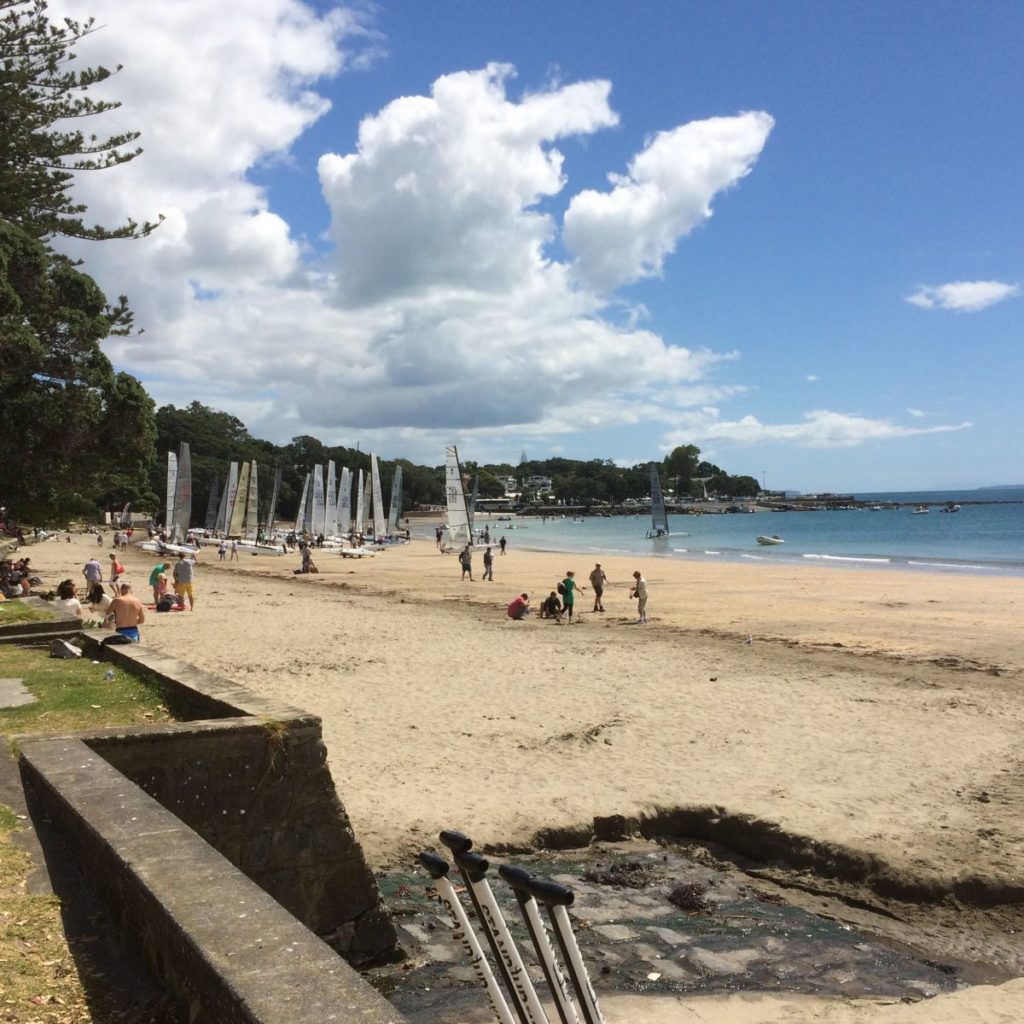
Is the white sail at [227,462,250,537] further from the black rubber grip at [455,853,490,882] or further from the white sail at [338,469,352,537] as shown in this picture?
the black rubber grip at [455,853,490,882]

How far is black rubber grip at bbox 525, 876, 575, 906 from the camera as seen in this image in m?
2.51

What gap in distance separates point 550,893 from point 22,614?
13.9 meters

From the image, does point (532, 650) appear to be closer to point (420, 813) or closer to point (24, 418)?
point (420, 813)

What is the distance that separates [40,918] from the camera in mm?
3691

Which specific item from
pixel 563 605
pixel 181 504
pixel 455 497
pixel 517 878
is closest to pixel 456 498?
pixel 455 497

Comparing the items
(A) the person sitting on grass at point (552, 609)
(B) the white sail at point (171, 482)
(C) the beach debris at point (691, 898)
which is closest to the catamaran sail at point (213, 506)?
(B) the white sail at point (171, 482)

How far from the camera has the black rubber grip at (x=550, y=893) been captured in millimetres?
2514

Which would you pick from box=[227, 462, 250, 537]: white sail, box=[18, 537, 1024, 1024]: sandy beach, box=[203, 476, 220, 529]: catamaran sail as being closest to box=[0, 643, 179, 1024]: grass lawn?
box=[18, 537, 1024, 1024]: sandy beach

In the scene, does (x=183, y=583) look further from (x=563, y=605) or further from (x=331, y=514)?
(x=331, y=514)

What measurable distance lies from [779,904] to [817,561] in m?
49.0

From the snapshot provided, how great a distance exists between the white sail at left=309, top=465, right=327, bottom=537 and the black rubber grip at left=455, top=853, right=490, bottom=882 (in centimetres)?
6393

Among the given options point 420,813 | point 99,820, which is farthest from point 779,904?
point 99,820

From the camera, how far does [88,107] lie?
64.7 feet

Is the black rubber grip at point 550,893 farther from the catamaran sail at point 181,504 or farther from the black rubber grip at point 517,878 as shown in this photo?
the catamaran sail at point 181,504
